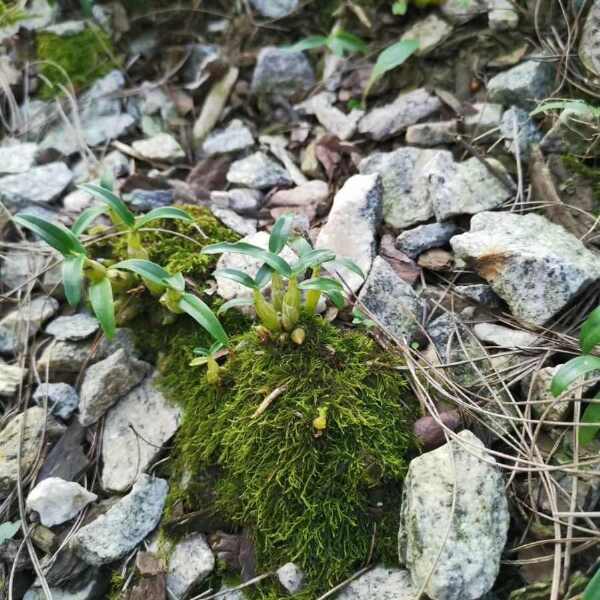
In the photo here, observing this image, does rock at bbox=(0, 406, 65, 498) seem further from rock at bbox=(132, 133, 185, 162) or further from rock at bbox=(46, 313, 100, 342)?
rock at bbox=(132, 133, 185, 162)

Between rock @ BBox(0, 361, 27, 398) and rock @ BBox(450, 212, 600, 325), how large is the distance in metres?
1.50

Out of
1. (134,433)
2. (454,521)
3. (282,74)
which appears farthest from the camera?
(282,74)

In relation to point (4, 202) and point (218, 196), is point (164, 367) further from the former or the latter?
point (4, 202)

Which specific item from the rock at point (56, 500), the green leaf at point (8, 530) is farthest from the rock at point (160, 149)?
the green leaf at point (8, 530)

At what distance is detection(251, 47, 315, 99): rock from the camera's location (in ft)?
8.54

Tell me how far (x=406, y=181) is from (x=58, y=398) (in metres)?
1.41

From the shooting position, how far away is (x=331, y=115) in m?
2.46

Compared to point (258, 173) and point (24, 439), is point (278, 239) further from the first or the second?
point (24, 439)

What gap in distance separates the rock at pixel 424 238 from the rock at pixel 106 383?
0.97 m

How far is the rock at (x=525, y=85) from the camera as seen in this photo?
2.13 metres

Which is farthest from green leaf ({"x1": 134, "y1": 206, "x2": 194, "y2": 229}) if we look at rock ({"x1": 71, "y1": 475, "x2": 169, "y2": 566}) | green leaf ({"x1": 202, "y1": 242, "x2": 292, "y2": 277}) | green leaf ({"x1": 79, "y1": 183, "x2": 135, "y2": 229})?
rock ({"x1": 71, "y1": 475, "x2": 169, "y2": 566})

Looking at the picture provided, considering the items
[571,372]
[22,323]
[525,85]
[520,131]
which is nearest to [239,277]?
[571,372]

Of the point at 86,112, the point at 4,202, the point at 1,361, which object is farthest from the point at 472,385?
the point at 86,112

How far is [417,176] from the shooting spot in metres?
2.09
